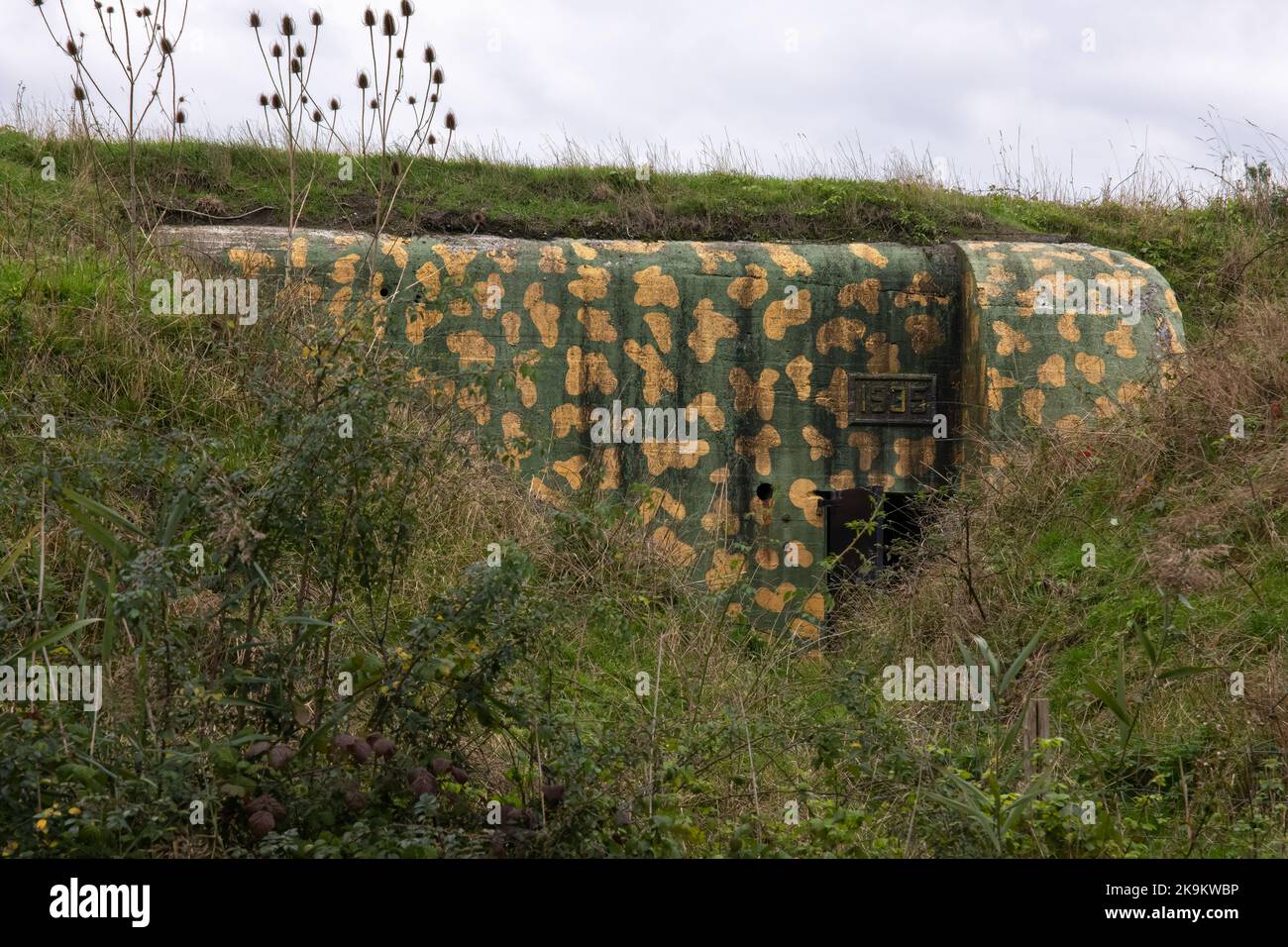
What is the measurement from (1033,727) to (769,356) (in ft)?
16.7

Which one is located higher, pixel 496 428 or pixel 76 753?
pixel 496 428

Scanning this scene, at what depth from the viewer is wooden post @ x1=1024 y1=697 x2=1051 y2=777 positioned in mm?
4199

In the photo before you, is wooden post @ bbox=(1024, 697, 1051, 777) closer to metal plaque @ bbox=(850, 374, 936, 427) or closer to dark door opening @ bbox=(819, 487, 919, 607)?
dark door opening @ bbox=(819, 487, 919, 607)

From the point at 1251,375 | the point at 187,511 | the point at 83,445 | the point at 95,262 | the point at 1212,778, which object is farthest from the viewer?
the point at 95,262

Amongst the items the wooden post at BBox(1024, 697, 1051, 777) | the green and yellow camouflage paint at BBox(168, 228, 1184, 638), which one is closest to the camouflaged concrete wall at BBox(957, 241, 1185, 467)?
the green and yellow camouflage paint at BBox(168, 228, 1184, 638)

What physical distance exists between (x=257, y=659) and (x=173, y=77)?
4235 millimetres

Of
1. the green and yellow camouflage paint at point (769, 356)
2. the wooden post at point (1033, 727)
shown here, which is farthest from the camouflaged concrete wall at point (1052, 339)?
the wooden post at point (1033, 727)

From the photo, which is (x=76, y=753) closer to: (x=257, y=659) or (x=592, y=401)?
(x=257, y=659)

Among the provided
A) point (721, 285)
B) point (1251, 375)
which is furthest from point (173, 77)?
point (1251, 375)

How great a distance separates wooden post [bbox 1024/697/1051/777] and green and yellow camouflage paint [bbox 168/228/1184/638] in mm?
4095

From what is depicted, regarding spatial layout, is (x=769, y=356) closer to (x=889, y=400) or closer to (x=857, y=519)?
(x=889, y=400)

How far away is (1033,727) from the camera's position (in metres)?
4.37

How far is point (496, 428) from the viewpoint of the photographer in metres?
8.62

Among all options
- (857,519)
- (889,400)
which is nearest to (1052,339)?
(889,400)
